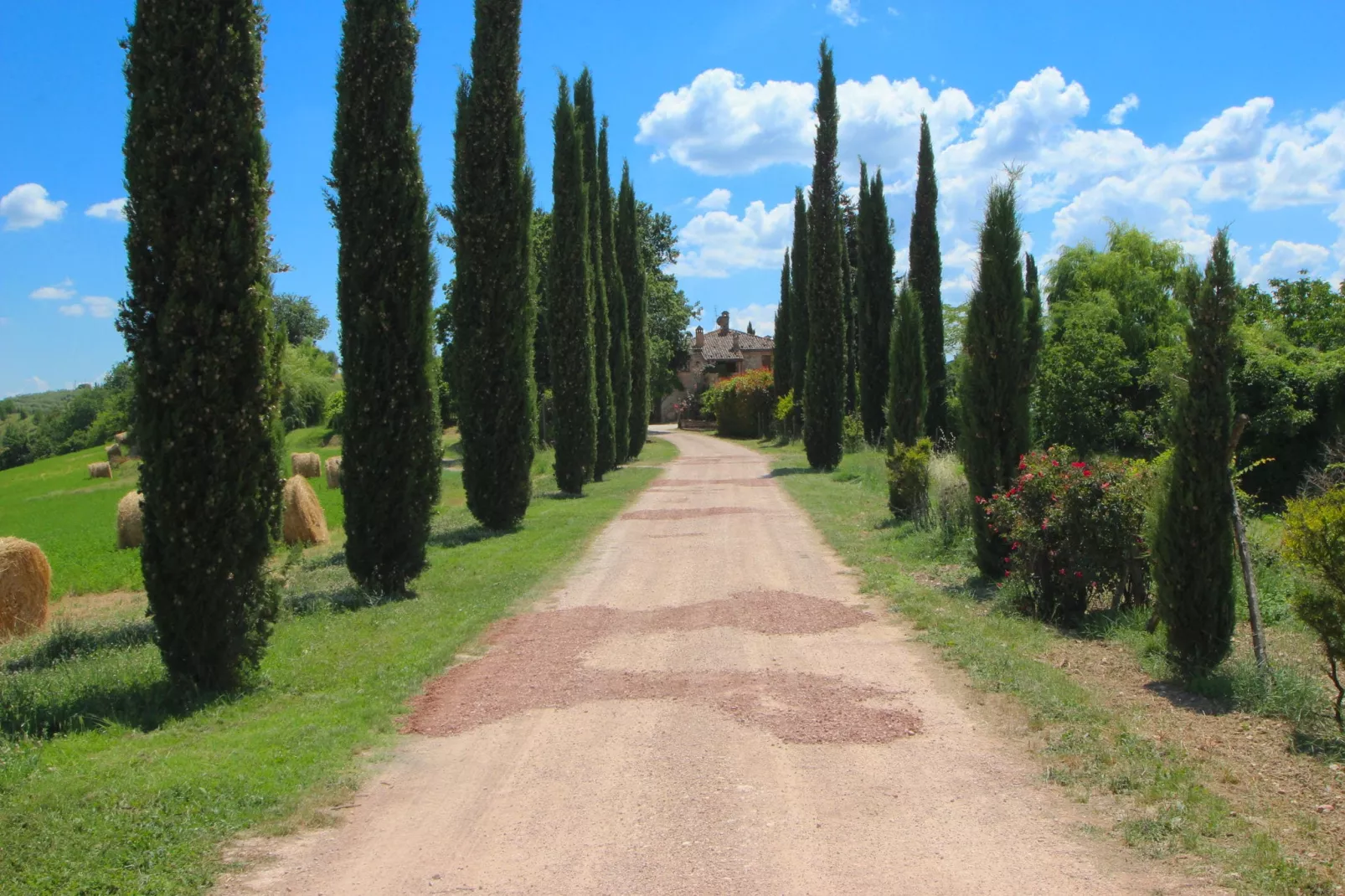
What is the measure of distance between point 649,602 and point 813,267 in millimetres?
20705

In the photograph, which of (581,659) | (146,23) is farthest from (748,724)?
(146,23)

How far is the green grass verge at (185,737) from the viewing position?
4266 millimetres

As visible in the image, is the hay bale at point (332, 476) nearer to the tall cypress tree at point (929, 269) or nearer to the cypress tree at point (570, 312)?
the cypress tree at point (570, 312)

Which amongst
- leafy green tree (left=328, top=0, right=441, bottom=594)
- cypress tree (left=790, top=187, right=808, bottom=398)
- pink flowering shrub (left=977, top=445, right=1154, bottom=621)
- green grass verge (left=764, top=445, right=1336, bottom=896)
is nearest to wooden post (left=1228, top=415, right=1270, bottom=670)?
green grass verge (left=764, top=445, right=1336, bottom=896)

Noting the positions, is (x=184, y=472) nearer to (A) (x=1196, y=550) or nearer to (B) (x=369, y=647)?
(B) (x=369, y=647)

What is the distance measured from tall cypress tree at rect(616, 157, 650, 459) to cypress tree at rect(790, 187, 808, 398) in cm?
859

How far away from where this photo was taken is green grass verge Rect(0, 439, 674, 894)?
4.27m

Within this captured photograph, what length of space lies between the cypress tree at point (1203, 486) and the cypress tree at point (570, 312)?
17.2 meters

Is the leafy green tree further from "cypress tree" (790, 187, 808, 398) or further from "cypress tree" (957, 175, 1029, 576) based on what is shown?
"cypress tree" (790, 187, 808, 398)

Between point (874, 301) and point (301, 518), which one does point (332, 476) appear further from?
point (874, 301)

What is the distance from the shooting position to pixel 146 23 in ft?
21.6

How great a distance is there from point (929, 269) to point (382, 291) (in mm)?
25715

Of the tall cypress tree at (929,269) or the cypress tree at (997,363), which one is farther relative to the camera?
the tall cypress tree at (929,269)

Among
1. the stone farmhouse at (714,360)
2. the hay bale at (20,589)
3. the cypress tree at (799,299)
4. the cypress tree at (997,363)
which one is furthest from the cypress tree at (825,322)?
the stone farmhouse at (714,360)
